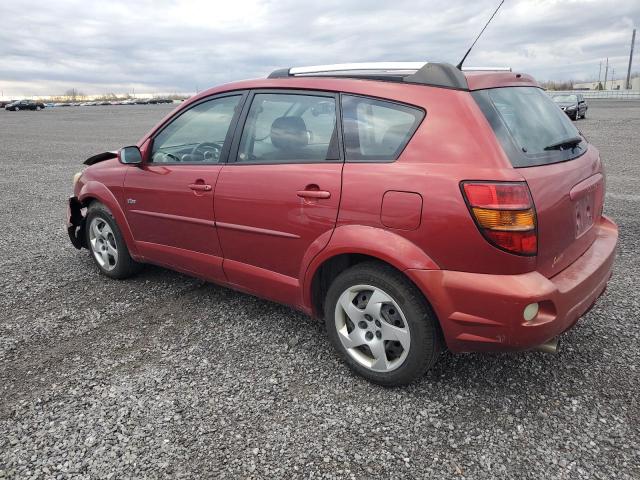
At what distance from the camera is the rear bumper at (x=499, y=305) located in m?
2.35

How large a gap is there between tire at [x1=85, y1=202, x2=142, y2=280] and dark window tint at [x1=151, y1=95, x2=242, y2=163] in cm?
85

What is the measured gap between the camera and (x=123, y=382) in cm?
297

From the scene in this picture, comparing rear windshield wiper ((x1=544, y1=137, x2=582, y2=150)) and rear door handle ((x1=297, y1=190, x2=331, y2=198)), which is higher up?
rear windshield wiper ((x1=544, y1=137, x2=582, y2=150))

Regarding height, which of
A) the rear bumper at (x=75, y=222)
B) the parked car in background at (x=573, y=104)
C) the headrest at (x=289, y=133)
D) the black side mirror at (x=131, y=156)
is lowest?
the parked car in background at (x=573, y=104)

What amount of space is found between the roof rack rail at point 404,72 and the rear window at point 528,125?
15 centimetres

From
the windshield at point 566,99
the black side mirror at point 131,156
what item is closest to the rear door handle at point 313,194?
the black side mirror at point 131,156

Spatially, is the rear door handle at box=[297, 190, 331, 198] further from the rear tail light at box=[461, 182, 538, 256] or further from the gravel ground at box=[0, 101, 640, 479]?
the gravel ground at box=[0, 101, 640, 479]

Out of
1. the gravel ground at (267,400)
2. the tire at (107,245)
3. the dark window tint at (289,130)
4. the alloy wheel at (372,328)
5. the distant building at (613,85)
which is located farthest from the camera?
the distant building at (613,85)

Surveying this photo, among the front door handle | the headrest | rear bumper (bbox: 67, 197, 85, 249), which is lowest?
rear bumper (bbox: 67, 197, 85, 249)

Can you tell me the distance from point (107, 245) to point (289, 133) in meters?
2.32

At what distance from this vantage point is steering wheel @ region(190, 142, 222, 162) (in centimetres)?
349

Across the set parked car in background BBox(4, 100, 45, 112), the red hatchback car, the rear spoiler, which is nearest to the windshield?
the red hatchback car

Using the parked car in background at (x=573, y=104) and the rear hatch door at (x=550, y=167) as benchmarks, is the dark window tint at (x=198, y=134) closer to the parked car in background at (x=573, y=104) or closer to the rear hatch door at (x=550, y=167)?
the rear hatch door at (x=550, y=167)

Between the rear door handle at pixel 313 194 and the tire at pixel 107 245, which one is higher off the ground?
the rear door handle at pixel 313 194
